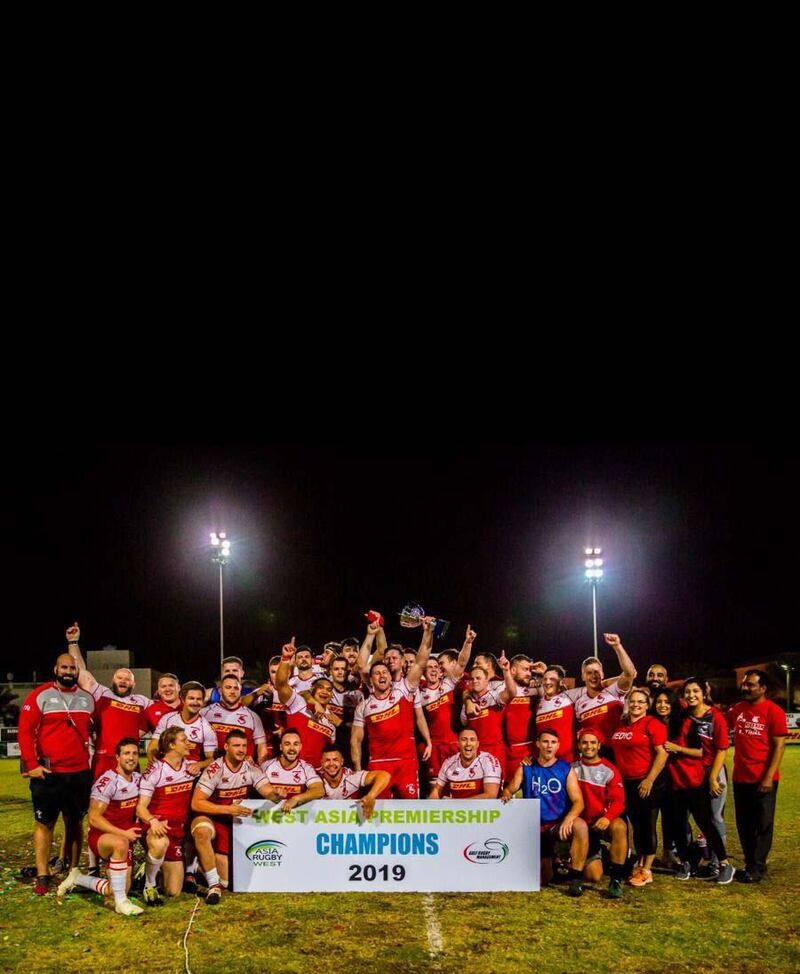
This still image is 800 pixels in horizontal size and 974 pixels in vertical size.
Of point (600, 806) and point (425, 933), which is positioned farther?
point (600, 806)

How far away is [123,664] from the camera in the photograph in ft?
132

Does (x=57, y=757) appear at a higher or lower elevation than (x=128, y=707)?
lower

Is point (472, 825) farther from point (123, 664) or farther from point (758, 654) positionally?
point (758, 654)

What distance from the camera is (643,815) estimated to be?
299 inches

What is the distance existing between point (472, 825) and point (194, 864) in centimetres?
233

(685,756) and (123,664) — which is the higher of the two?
(685,756)

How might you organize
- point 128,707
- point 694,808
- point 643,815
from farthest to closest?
point 128,707 < point 694,808 < point 643,815

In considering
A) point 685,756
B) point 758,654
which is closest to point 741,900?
point 685,756

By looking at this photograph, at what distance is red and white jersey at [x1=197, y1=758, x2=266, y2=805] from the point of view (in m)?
7.23

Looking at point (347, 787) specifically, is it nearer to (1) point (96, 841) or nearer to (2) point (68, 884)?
(1) point (96, 841)

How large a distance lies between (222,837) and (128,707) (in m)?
1.73

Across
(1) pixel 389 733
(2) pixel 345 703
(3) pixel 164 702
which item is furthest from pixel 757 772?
(3) pixel 164 702

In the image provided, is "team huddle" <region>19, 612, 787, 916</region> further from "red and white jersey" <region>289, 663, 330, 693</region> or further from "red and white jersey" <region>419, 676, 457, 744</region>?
"red and white jersey" <region>289, 663, 330, 693</region>

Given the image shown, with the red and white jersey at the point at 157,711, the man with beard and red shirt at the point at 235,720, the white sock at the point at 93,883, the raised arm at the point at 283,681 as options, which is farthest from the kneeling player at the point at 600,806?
the white sock at the point at 93,883
